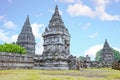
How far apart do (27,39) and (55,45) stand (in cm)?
3023

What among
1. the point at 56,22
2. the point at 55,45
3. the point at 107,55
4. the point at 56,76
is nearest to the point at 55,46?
the point at 55,45

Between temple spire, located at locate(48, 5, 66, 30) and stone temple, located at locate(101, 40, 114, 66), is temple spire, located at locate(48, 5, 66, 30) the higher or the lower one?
the higher one

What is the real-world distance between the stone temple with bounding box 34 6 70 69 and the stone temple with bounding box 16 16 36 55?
25708 mm

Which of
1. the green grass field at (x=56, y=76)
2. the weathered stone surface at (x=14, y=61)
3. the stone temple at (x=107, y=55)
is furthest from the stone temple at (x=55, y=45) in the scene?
the stone temple at (x=107, y=55)

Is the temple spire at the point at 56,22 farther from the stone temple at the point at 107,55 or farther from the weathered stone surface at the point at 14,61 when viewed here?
the stone temple at the point at 107,55

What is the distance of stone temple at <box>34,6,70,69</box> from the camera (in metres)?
45.8

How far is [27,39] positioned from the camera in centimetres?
7738

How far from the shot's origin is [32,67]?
46.3 m

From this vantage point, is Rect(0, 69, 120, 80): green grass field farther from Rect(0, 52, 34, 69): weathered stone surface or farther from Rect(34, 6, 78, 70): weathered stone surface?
Rect(34, 6, 78, 70): weathered stone surface

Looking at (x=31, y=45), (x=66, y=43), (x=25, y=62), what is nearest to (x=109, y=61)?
(x=31, y=45)

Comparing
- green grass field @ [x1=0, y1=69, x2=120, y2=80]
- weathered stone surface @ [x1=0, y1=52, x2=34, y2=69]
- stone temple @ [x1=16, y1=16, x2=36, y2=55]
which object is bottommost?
green grass field @ [x1=0, y1=69, x2=120, y2=80]

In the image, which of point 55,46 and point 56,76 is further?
point 55,46

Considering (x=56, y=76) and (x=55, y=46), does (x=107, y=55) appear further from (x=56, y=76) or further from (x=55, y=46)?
(x=56, y=76)

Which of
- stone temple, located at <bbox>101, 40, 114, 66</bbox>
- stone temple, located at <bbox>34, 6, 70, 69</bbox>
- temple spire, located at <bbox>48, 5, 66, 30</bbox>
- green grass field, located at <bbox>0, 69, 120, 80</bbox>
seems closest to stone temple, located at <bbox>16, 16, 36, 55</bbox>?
stone temple, located at <bbox>34, 6, 70, 69</bbox>
